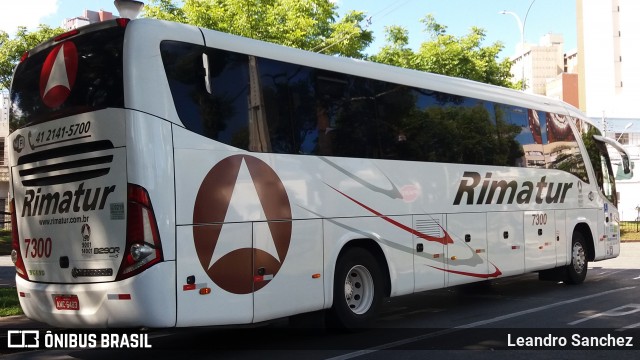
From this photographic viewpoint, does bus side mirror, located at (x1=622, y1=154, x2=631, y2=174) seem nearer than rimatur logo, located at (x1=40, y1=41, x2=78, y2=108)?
No

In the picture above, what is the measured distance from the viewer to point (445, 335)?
8461mm

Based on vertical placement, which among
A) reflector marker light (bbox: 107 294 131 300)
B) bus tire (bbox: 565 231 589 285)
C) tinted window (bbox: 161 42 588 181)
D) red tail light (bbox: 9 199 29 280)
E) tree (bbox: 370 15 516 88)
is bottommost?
bus tire (bbox: 565 231 589 285)

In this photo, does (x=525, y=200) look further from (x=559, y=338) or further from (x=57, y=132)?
(x=57, y=132)

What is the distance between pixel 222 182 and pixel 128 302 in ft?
5.31

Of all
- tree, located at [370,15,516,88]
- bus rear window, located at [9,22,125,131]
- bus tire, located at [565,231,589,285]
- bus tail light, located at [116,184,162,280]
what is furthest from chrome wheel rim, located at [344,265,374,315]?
tree, located at [370,15,516,88]

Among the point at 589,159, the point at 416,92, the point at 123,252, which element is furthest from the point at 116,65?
the point at 589,159

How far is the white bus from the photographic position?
21.8 ft

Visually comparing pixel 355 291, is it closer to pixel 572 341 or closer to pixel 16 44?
pixel 572 341

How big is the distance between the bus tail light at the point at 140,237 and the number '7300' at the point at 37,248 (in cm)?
128

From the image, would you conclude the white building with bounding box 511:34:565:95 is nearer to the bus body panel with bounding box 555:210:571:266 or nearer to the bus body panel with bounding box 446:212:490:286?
the bus body panel with bounding box 555:210:571:266

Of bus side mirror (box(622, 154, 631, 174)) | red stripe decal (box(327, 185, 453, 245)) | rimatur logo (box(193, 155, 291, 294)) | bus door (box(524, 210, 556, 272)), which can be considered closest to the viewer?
rimatur logo (box(193, 155, 291, 294))

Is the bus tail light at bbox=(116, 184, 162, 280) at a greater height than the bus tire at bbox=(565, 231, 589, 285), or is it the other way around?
the bus tail light at bbox=(116, 184, 162, 280)

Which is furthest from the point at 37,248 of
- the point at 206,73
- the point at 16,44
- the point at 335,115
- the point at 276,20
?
the point at 16,44

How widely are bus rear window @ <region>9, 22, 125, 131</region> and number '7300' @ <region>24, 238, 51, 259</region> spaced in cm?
139
